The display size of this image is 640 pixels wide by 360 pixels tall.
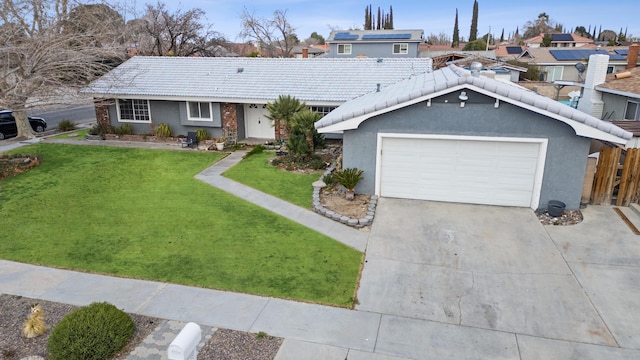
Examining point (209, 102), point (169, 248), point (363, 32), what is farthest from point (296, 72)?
point (363, 32)

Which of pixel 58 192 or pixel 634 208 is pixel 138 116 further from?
pixel 634 208

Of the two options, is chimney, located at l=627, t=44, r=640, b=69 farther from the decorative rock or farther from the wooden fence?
the decorative rock

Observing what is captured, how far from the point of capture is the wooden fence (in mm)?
12289

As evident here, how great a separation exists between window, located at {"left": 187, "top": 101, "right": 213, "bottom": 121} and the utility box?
1715 centimetres

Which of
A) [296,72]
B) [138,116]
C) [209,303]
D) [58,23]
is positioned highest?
[58,23]

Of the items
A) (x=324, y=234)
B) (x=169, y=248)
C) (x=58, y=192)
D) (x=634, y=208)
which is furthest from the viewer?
(x=58, y=192)

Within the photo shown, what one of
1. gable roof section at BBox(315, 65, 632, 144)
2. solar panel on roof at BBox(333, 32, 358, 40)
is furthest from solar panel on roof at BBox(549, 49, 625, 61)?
gable roof section at BBox(315, 65, 632, 144)

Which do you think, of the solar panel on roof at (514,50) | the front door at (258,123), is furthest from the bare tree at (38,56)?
the solar panel on roof at (514,50)

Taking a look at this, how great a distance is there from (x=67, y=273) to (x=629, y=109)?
22.3 meters

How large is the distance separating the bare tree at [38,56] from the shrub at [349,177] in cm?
1256

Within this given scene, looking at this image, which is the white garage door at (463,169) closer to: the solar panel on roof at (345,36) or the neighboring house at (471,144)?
the neighboring house at (471,144)

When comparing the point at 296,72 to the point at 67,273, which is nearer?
the point at 67,273

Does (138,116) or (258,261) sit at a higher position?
(138,116)

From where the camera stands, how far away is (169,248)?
34.1 ft
